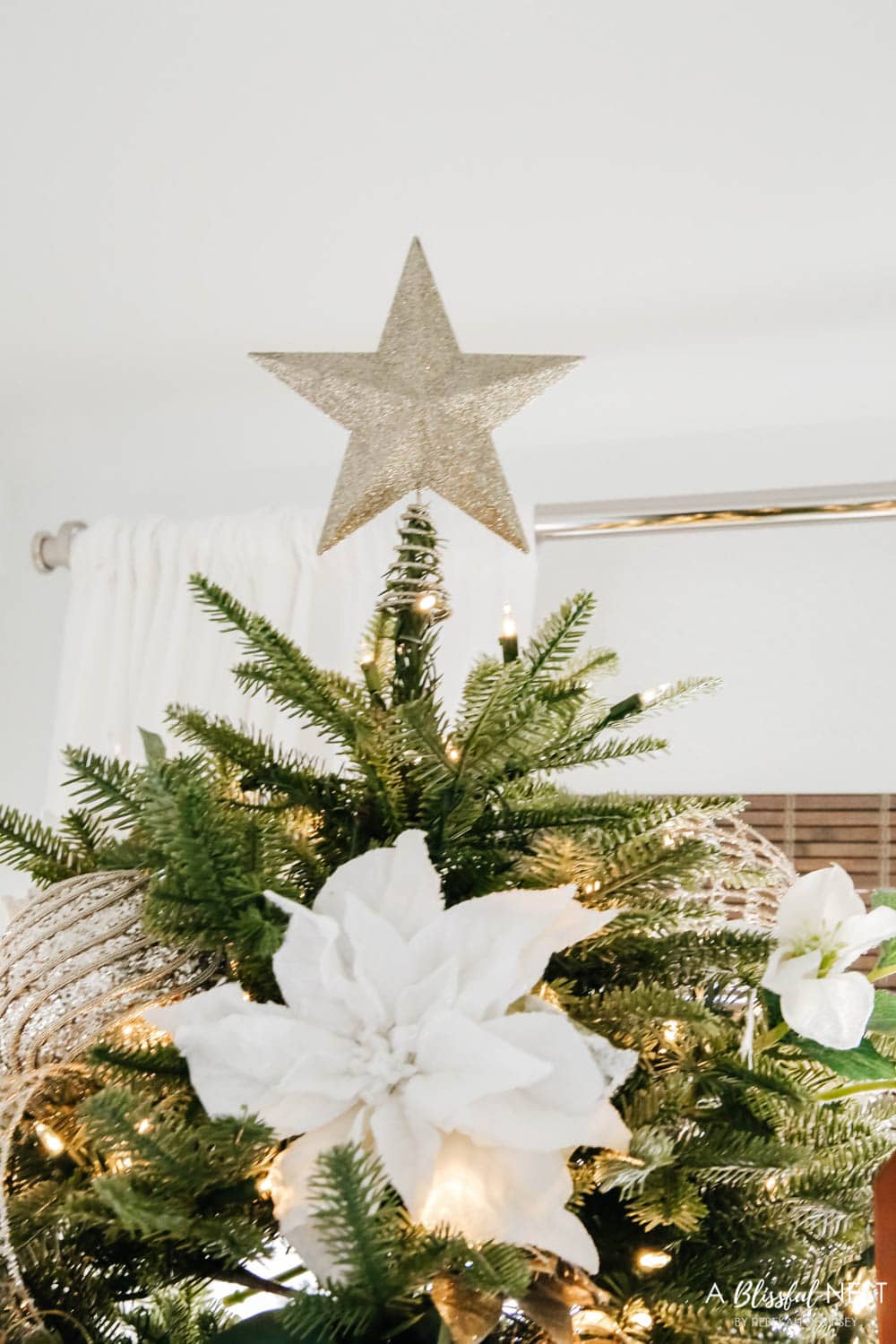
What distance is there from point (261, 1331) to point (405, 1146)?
7cm

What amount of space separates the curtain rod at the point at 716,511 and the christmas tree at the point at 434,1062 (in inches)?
38.6

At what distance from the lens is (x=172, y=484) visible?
6.62 ft

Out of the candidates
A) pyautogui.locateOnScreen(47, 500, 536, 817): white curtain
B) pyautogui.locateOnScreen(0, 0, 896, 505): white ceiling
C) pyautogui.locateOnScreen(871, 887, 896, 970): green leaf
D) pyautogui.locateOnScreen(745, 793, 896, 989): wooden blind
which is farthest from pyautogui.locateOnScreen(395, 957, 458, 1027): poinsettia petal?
pyautogui.locateOnScreen(745, 793, 896, 989): wooden blind

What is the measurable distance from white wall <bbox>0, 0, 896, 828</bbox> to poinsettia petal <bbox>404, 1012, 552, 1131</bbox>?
3.61 ft

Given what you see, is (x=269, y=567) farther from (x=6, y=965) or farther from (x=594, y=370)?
(x=6, y=965)

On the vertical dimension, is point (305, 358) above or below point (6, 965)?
above

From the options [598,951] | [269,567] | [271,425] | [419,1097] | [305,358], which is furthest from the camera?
[271,425]

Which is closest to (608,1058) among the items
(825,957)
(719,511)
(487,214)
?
(825,957)

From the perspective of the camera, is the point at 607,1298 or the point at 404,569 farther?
the point at 404,569

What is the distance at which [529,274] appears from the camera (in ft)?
5.11

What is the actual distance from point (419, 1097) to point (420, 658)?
0.19 meters

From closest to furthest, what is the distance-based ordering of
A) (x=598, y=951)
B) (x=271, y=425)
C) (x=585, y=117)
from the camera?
(x=598, y=951), (x=585, y=117), (x=271, y=425)

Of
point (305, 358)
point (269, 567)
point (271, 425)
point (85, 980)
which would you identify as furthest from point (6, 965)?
point (271, 425)

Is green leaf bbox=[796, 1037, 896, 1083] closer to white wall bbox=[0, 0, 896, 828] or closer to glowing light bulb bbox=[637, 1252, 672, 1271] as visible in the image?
glowing light bulb bbox=[637, 1252, 672, 1271]
